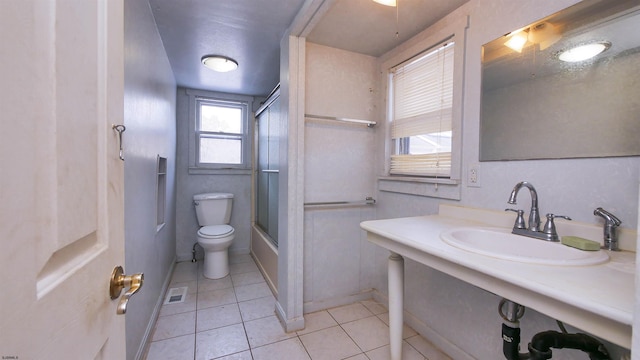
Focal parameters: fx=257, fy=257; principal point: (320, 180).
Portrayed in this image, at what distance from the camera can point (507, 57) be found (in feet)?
4.41

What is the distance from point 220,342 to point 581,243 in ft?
6.68

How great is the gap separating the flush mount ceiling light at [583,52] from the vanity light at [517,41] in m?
0.19

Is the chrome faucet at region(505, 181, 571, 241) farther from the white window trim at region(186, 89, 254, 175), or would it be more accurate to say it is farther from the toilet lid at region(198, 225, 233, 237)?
the white window trim at region(186, 89, 254, 175)

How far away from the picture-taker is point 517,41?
1.31m

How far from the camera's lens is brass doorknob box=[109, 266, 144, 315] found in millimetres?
568

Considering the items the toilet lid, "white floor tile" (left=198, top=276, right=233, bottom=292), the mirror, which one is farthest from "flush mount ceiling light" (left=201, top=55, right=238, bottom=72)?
"white floor tile" (left=198, top=276, right=233, bottom=292)

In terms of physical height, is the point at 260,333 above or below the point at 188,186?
below

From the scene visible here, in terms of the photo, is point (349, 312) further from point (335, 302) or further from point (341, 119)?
point (341, 119)

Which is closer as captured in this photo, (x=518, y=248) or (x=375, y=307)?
(x=518, y=248)

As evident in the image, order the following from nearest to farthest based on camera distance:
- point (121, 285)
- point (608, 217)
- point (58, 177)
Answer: point (58, 177), point (121, 285), point (608, 217)

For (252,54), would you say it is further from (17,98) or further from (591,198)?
(591,198)

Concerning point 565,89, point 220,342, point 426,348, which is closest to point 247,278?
point 220,342

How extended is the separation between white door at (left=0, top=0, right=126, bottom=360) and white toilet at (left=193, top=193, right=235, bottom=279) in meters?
2.25

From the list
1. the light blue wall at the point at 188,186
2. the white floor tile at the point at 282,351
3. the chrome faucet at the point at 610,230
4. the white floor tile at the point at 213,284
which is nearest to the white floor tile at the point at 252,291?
the white floor tile at the point at 213,284
